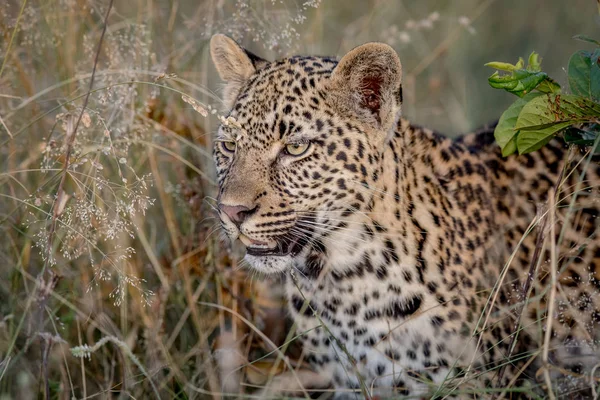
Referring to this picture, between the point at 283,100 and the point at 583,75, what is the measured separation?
4.73ft

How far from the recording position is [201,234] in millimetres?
Answer: 5453

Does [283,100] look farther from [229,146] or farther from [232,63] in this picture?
[232,63]

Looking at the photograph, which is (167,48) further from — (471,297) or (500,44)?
(500,44)

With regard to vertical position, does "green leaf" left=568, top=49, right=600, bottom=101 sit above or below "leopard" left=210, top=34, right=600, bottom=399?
A: above

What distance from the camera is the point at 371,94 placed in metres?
4.19

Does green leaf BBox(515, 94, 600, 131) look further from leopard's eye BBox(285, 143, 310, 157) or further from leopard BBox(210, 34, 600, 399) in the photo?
leopard's eye BBox(285, 143, 310, 157)

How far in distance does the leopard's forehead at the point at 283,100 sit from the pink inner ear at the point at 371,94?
19cm

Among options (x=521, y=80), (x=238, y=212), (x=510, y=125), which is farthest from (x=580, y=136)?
(x=238, y=212)

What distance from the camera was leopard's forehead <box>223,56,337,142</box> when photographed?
13.6ft

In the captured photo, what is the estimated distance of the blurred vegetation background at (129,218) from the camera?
14.5ft

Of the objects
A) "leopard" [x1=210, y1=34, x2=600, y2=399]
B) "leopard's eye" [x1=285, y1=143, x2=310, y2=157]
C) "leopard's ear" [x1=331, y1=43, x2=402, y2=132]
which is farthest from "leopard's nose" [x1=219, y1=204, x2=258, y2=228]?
"leopard's ear" [x1=331, y1=43, x2=402, y2=132]

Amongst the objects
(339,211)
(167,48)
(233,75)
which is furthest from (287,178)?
(167,48)

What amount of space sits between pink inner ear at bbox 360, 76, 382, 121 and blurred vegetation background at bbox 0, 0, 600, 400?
2.61ft

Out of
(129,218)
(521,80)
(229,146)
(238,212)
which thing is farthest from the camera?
(129,218)
